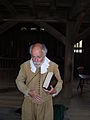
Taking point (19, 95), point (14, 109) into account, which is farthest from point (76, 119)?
point (19, 95)

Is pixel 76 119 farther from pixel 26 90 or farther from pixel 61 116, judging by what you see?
pixel 26 90

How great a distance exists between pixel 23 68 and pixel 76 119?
329cm

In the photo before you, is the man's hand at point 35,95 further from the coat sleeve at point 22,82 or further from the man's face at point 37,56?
the man's face at point 37,56

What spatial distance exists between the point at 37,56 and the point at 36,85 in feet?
0.77

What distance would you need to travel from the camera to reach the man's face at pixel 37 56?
7.50 ft

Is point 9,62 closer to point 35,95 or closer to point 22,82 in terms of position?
point 22,82

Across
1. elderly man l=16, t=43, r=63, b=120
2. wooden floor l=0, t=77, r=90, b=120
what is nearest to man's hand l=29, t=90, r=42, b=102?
elderly man l=16, t=43, r=63, b=120

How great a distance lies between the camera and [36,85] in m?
2.32

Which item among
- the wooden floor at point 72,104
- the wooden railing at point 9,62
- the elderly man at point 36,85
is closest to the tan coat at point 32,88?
the elderly man at point 36,85

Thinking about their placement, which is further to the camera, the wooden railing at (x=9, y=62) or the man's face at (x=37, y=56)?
the wooden railing at (x=9, y=62)

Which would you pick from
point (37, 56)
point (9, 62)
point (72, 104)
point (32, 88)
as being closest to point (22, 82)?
point (32, 88)

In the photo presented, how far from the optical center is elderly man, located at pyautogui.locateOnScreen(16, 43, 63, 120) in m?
2.30

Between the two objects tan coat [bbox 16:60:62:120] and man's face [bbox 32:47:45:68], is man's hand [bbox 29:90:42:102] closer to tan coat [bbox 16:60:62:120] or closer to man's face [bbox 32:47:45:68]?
tan coat [bbox 16:60:62:120]

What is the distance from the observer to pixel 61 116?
4.65 m
